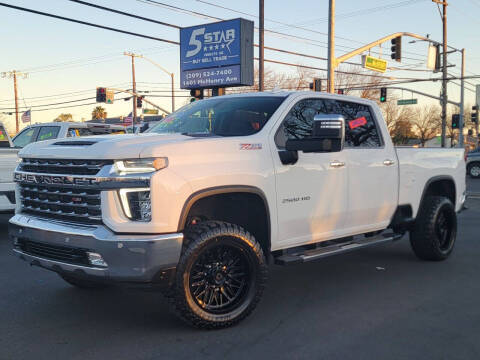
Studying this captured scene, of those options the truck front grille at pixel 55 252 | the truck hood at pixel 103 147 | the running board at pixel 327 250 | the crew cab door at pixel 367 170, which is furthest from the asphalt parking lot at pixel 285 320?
the truck hood at pixel 103 147

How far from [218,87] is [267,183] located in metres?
20.5

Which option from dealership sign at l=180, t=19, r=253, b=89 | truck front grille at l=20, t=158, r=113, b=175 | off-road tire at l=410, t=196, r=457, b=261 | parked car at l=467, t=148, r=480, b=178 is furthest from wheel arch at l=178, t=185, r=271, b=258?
parked car at l=467, t=148, r=480, b=178

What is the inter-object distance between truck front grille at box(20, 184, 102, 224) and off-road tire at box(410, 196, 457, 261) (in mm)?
4215

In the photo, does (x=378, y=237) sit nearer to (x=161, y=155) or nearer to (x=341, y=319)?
(x=341, y=319)

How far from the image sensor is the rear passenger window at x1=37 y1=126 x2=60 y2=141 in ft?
38.3

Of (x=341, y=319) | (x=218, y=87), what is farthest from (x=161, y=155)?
(x=218, y=87)

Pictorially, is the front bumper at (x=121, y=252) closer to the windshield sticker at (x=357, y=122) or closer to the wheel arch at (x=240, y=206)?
the wheel arch at (x=240, y=206)

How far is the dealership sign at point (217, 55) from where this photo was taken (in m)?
23.4

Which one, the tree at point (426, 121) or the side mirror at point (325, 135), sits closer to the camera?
the side mirror at point (325, 135)

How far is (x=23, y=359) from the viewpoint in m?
3.62

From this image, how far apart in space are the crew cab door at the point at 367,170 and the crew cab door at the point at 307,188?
0.18 m

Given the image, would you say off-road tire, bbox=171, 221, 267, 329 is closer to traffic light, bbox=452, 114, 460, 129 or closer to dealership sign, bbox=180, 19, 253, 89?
dealership sign, bbox=180, 19, 253, 89

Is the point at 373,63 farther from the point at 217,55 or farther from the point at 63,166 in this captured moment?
the point at 63,166

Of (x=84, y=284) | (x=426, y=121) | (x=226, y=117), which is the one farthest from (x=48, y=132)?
(x=426, y=121)
